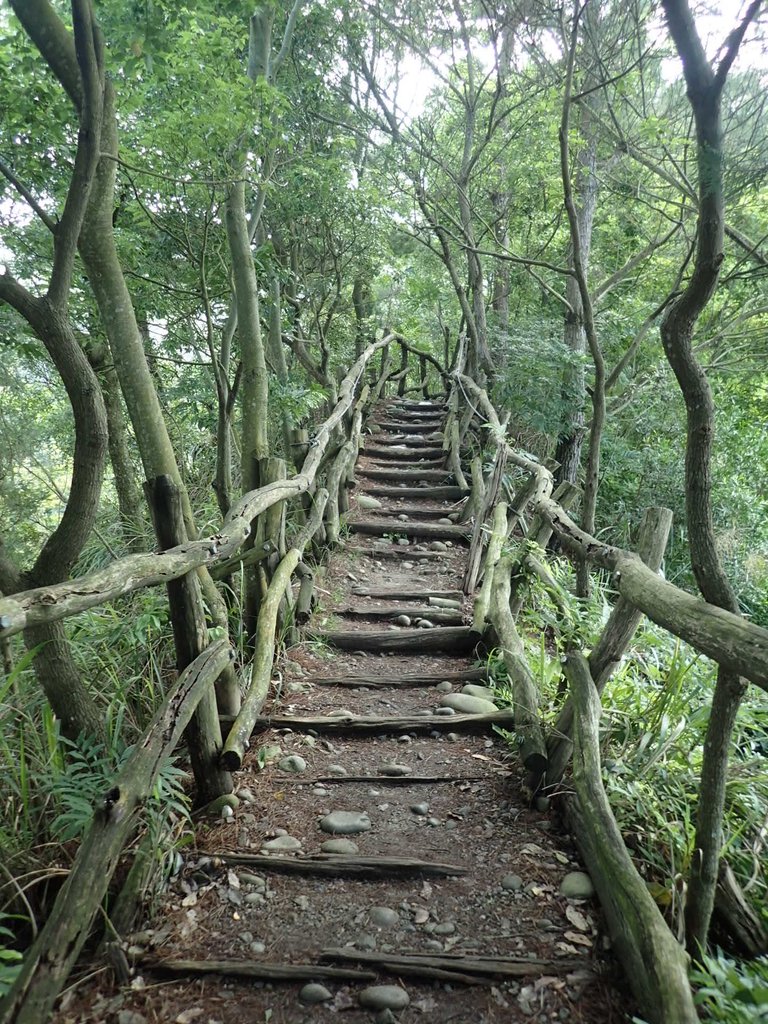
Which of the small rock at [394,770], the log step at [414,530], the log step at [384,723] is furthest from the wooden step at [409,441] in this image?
the small rock at [394,770]

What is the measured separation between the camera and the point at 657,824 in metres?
2.24

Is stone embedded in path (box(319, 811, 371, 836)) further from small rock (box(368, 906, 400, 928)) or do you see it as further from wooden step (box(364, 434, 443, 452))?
wooden step (box(364, 434, 443, 452))

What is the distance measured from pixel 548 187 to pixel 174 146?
237 inches

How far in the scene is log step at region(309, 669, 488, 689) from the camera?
12.3 ft

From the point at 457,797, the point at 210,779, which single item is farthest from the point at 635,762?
the point at 210,779

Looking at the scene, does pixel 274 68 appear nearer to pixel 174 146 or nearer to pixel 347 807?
pixel 174 146

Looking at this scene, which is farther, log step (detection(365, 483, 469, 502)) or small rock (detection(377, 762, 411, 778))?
log step (detection(365, 483, 469, 502))

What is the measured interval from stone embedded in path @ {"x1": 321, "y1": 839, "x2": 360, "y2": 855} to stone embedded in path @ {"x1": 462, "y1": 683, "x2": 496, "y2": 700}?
1.28 meters

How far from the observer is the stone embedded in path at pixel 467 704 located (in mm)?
3381

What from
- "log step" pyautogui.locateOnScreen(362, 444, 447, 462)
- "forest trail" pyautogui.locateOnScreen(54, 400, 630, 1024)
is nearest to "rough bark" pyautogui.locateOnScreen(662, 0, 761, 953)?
"forest trail" pyautogui.locateOnScreen(54, 400, 630, 1024)

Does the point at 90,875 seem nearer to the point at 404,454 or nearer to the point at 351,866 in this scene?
the point at 351,866

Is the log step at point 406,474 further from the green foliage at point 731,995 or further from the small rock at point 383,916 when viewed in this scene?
the green foliage at point 731,995

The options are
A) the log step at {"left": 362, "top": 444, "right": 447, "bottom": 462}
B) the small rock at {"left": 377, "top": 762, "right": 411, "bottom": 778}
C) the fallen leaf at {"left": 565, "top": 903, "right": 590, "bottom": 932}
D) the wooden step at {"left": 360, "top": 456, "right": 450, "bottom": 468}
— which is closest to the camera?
the fallen leaf at {"left": 565, "top": 903, "right": 590, "bottom": 932}

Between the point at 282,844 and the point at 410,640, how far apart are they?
73.6 inches
